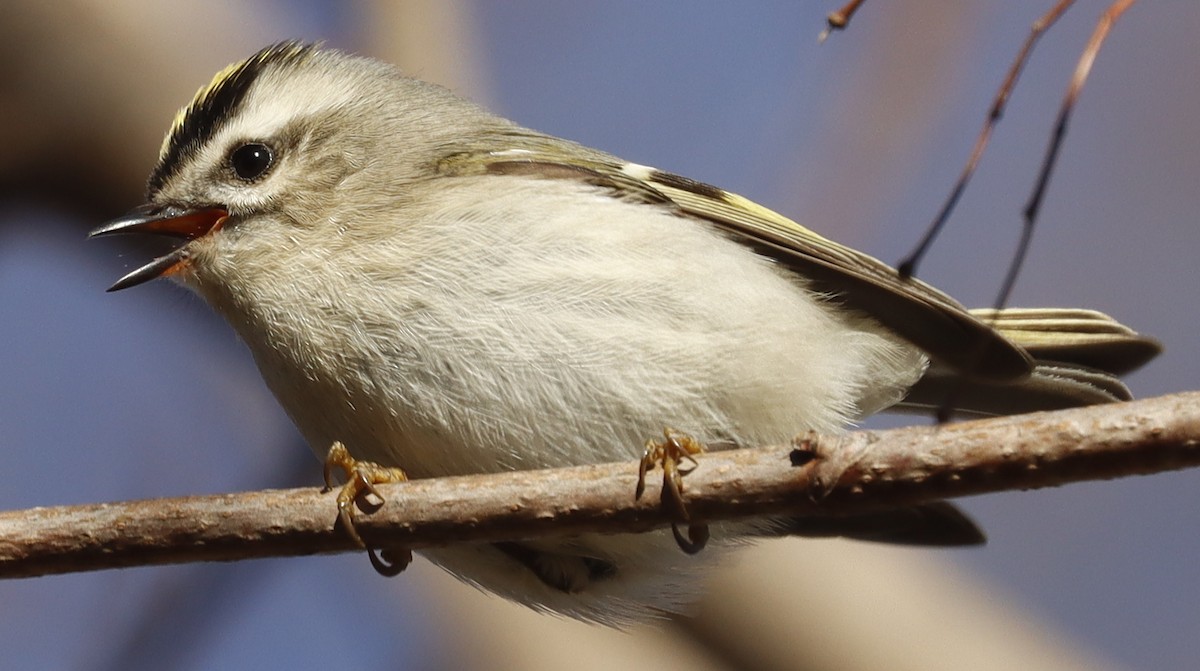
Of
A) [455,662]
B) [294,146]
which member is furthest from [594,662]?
[294,146]

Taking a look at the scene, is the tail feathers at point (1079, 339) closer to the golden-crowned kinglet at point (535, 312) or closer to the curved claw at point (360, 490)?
the golden-crowned kinglet at point (535, 312)

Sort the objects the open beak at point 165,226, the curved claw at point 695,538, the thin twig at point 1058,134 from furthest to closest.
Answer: the open beak at point 165,226, the curved claw at point 695,538, the thin twig at point 1058,134

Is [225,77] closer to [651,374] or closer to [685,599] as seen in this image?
[651,374]

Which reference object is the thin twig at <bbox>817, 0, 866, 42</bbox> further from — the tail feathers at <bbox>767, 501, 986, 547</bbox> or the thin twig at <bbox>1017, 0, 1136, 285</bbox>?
the tail feathers at <bbox>767, 501, 986, 547</bbox>

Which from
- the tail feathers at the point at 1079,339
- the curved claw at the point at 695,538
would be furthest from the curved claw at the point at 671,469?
the tail feathers at the point at 1079,339

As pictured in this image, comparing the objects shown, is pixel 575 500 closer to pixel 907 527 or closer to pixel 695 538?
pixel 695 538

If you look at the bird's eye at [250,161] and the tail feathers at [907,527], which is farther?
the tail feathers at [907,527]
